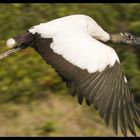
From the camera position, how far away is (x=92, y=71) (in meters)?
5.52

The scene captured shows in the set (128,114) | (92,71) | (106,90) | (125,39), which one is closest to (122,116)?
(128,114)

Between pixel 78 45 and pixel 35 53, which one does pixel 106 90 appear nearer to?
pixel 78 45

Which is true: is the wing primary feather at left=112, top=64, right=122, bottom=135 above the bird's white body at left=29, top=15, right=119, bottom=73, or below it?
below

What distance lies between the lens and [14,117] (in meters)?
6.67

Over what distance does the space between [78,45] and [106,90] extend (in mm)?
375

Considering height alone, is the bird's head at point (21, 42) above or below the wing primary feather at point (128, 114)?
above

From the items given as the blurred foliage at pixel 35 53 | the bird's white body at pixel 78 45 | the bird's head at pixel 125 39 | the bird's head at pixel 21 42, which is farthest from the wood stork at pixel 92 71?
the blurred foliage at pixel 35 53

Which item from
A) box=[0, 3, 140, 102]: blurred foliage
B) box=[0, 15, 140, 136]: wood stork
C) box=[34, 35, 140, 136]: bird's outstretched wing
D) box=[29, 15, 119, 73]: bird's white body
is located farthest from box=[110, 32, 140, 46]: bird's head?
box=[34, 35, 140, 136]: bird's outstretched wing

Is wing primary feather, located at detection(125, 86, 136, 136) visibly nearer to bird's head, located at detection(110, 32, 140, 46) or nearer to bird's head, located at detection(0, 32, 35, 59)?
bird's head, located at detection(0, 32, 35, 59)

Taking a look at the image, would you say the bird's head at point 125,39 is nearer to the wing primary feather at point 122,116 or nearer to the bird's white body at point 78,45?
the bird's white body at point 78,45

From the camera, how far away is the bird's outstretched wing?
5.48m

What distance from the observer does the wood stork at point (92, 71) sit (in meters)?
5.49

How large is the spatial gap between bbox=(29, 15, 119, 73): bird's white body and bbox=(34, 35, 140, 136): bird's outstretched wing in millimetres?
39

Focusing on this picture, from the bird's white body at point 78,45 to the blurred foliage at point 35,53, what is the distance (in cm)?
98
